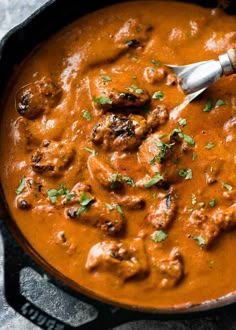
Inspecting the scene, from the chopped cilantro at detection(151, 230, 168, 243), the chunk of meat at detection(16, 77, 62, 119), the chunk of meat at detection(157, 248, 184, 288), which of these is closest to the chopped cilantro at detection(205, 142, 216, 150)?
the chopped cilantro at detection(151, 230, 168, 243)

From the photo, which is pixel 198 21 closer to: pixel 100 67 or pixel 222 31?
pixel 222 31

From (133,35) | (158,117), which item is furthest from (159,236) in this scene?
(133,35)

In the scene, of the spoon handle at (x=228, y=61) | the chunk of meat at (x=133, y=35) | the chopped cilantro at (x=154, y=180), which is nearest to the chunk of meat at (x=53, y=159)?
the chopped cilantro at (x=154, y=180)

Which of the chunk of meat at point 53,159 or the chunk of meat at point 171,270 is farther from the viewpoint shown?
the chunk of meat at point 53,159

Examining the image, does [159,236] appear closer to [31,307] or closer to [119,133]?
[119,133]

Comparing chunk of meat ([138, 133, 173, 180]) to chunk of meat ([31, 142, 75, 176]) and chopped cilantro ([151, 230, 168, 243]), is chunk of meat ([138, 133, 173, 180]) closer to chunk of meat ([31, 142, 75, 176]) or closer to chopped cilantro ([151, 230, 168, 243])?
chopped cilantro ([151, 230, 168, 243])

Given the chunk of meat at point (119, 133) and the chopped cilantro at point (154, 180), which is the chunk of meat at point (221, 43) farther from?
the chopped cilantro at point (154, 180)

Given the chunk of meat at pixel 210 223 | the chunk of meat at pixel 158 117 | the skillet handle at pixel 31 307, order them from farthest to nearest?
1. the chunk of meat at pixel 158 117
2. the chunk of meat at pixel 210 223
3. the skillet handle at pixel 31 307
